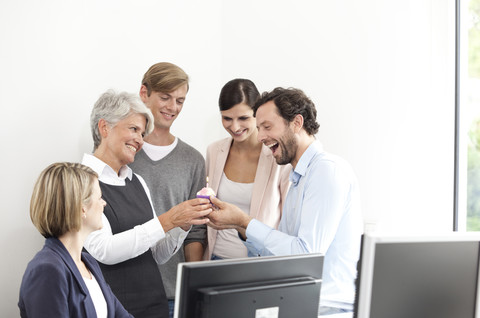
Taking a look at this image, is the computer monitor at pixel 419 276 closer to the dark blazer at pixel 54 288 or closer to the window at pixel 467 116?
the dark blazer at pixel 54 288

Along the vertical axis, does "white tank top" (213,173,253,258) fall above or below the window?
below

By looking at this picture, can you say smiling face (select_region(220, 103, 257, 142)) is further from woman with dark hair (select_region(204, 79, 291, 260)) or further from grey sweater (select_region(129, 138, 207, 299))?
grey sweater (select_region(129, 138, 207, 299))

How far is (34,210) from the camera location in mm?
1864

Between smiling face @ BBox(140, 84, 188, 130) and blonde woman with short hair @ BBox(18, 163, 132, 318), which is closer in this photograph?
blonde woman with short hair @ BBox(18, 163, 132, 318)

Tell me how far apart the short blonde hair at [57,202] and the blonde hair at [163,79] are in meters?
0.99

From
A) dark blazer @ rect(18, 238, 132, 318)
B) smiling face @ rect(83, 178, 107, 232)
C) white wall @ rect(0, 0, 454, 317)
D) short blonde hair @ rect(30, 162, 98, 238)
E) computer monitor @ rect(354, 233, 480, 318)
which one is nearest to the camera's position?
computer monitor @ rect(354, 233, 480, 318)

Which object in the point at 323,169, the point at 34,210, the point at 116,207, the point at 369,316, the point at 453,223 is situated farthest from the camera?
the point at 453,223

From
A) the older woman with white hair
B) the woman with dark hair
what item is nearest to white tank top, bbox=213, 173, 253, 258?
the woman with dark hair

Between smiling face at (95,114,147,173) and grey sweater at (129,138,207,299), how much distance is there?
30 centimetres

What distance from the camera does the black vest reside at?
2.34 metres

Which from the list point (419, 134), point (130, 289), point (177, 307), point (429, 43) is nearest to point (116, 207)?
point (130, 289)

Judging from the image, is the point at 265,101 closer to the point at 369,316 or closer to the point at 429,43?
the point at 429,43

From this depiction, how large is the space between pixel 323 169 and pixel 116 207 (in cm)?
91

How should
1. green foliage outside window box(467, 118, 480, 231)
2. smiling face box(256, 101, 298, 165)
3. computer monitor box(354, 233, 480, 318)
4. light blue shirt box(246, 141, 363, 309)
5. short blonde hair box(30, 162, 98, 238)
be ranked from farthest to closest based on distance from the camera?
green foliage outside window box(467, 118, 480, 231)
smiling face box(256, 101, 298, 165)
light blue shirt box(246, 141, 363, 309)
short blonde hair box(30, 162, 98, 238)
computer monitor box(354, 233, 480, 318)
